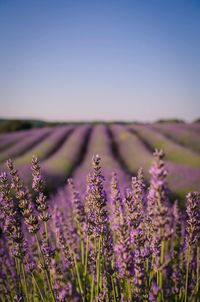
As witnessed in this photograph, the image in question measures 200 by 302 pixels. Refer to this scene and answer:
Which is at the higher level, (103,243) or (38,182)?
(38,182)

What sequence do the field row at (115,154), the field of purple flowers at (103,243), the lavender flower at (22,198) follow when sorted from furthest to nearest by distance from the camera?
the field row at (115,154), the lavender flower at (22,198), the field of purple flowers at (103,243)

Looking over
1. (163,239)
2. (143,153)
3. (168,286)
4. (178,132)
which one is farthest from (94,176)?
(178,132)

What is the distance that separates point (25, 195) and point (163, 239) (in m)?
1.22

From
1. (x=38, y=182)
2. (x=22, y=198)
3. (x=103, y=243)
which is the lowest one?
(x=103, y=243)

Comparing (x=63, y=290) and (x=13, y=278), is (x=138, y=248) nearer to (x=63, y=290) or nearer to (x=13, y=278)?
(x=63, y=290)

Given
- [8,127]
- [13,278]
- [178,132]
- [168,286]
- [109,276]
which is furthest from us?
[8,127]

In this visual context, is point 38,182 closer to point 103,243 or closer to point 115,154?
point 103,243

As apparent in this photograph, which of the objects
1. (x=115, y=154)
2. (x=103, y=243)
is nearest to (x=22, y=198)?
(x=103, y=243)

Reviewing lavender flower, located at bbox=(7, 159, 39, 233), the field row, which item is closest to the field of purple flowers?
lavender flower, located at bbox=(7, 159, 39, 233)

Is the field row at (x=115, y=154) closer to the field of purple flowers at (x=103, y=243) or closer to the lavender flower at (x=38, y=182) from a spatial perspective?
the field of purple flowers at (x=103, y=243)

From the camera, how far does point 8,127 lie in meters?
48.2

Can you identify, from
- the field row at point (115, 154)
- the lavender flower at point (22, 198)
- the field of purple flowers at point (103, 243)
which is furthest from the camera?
the field row at point (115, 154)

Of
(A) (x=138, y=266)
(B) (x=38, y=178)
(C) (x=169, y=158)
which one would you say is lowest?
(C) (x=169, y=158)

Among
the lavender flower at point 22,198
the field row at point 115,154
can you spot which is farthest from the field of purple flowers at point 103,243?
the field row at point 115,154
